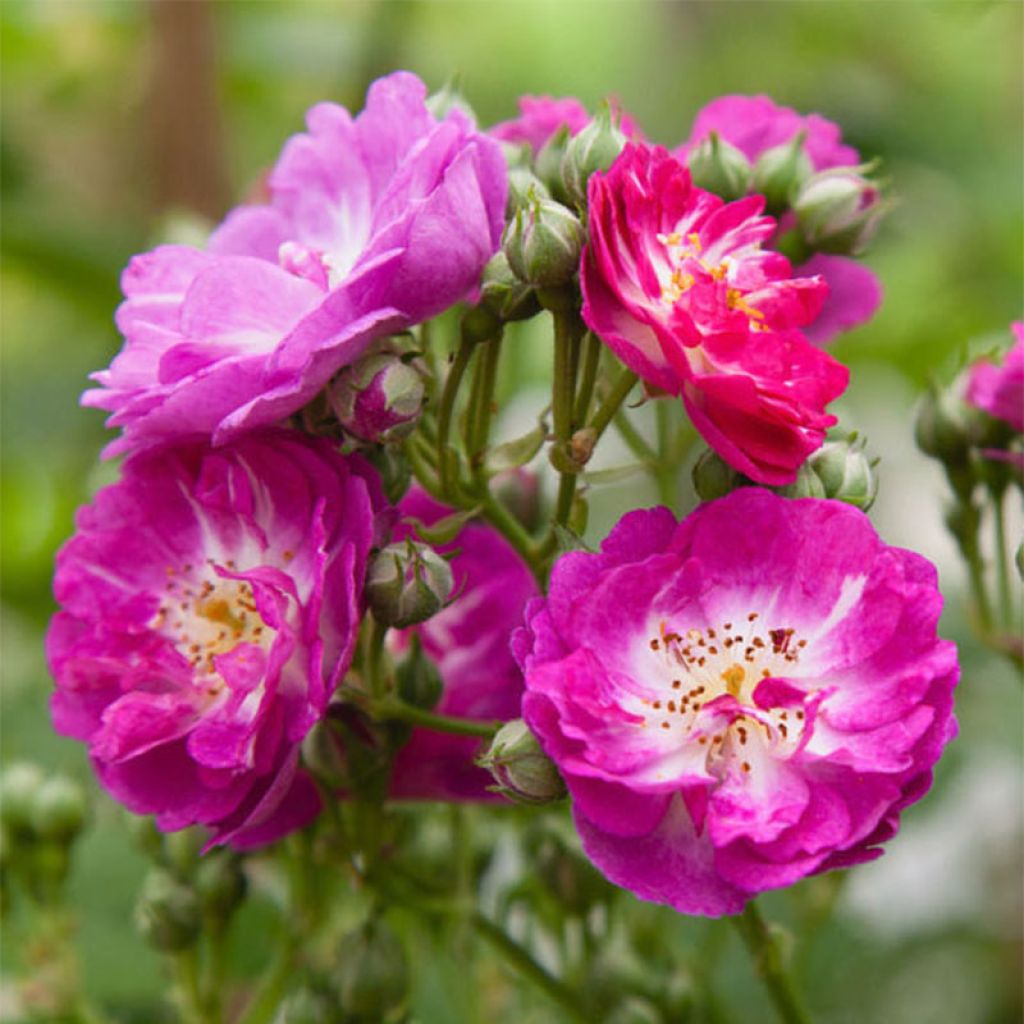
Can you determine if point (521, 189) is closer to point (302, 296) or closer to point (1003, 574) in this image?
point (302, 296)

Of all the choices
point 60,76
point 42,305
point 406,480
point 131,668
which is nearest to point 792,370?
point 406,480

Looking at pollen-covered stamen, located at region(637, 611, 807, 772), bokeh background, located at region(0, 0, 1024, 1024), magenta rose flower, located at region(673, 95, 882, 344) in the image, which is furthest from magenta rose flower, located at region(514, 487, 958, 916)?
bokeh background, located at region(0, 0, 1024, 1024)

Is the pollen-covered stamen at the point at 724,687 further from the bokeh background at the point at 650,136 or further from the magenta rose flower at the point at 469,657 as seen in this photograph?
the bokeh background at the point at 650,136

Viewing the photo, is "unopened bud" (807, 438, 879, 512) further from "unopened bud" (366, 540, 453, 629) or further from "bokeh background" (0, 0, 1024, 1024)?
"bokeh background" (0, 0, 1024, 1024)

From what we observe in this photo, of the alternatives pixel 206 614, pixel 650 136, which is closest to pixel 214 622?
pixel 206 614

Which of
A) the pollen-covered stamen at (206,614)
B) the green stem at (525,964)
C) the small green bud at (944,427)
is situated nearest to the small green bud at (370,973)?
Result: the green stem at (525,964)

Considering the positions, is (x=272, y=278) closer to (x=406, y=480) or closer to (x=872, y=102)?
(x=406, y=480)
